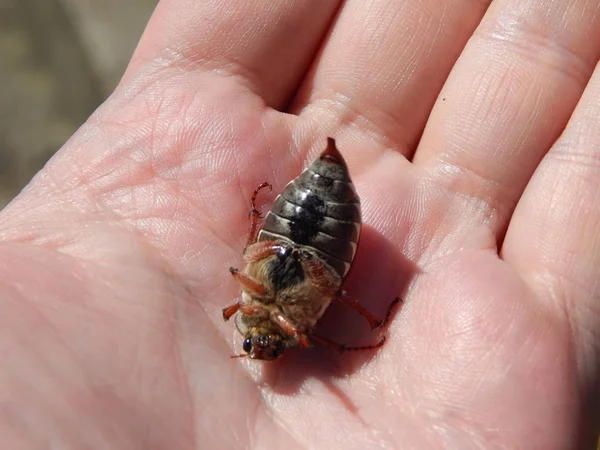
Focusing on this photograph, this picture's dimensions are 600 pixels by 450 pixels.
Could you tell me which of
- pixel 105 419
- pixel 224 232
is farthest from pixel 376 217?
pixel 105 419

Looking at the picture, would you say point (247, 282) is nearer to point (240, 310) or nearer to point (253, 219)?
point (240, 310)

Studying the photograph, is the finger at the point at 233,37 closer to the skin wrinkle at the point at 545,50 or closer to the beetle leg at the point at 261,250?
the beetle leg at the point at 261,250

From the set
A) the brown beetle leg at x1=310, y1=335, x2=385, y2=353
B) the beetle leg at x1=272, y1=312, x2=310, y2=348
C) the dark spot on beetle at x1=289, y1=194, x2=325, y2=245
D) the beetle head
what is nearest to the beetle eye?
the beetle head

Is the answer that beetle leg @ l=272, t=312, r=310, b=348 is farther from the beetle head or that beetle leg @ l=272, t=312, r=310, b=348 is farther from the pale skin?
the pale skin

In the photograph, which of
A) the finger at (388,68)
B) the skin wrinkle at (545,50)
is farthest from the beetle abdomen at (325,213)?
the skin wrinkle at (545,50)

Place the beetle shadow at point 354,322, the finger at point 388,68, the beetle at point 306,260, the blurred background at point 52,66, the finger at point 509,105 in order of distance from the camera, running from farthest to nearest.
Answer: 1. the blurred background at point 52,66
2. the finger at point 388,68
3. the finger at point 509,105
4. the beetle at point 306,260
5. the beetle shadow at point 354,322

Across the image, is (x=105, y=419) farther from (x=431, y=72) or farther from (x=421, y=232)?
(x=431, y=72)
